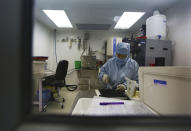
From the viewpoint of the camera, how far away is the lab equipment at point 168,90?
0.42 m

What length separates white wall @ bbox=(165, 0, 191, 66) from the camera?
185 cm

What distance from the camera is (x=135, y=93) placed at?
952 mm

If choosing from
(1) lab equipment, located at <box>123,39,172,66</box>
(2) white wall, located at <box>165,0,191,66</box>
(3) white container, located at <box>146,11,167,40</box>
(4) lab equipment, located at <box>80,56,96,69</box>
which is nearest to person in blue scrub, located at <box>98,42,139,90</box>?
(1) lab equipment, located at <box>123,39,172,66</box>

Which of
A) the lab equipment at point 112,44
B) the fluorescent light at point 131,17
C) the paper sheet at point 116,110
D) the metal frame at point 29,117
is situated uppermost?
the fluorescent light at point 131,17

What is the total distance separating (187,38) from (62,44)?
10.9ft

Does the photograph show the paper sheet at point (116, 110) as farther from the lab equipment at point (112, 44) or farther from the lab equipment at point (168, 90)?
the lab equipment at point (112, 44)

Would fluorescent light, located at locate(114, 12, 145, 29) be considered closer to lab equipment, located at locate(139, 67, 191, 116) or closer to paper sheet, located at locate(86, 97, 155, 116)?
lab equipment, located at locate(139, 67, 191, 116)

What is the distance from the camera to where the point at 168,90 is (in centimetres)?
52

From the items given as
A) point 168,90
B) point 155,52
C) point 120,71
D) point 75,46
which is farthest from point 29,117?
point 75,46

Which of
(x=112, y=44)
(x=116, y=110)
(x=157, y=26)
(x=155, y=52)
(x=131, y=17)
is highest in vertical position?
(x=131, y=17)

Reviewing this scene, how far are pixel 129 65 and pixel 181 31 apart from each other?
108 centimetres

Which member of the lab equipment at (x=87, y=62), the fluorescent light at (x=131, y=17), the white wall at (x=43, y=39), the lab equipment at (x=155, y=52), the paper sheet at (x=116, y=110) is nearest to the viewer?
the paper sheet at (x=116, y=110)

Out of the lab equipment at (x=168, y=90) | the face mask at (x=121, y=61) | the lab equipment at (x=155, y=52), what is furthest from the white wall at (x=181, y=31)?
the lab equipment at (x=168, y=90)

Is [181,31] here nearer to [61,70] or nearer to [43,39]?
[61,70]
